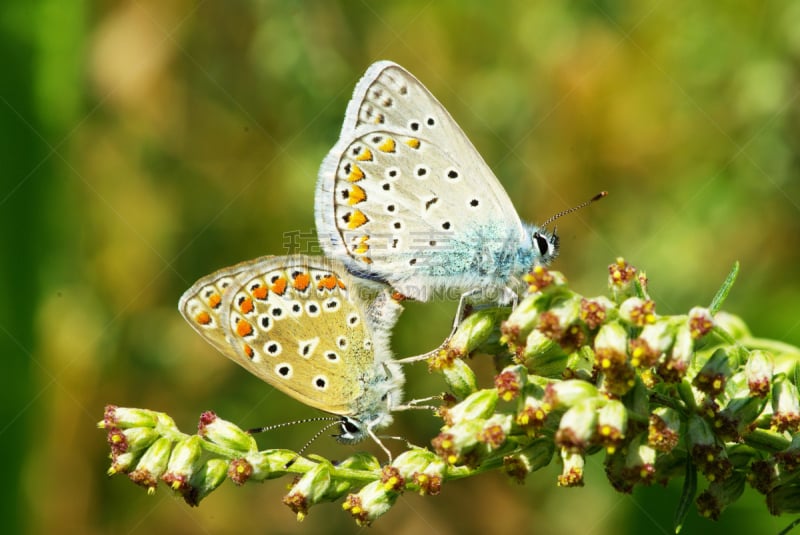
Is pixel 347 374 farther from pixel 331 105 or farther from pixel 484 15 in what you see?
pixel 484 15

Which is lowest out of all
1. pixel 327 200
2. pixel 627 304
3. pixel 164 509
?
pixel 164 509

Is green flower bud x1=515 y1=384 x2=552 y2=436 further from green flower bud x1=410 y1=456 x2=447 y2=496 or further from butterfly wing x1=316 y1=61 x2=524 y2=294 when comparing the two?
butterfly wing x1=316 y1=61 x2=524 y2=294

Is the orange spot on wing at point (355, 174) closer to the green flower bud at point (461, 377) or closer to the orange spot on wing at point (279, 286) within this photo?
the orange spot on wing at point (279, 286)

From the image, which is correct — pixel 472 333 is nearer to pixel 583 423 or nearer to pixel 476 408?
pixel 476 408

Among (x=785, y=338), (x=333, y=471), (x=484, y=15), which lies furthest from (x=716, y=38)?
(x=333, y=471)

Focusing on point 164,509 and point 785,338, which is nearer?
point 785,338

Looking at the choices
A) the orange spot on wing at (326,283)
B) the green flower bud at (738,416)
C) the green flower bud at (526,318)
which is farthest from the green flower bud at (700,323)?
the orange spot on wing at (326,283)
